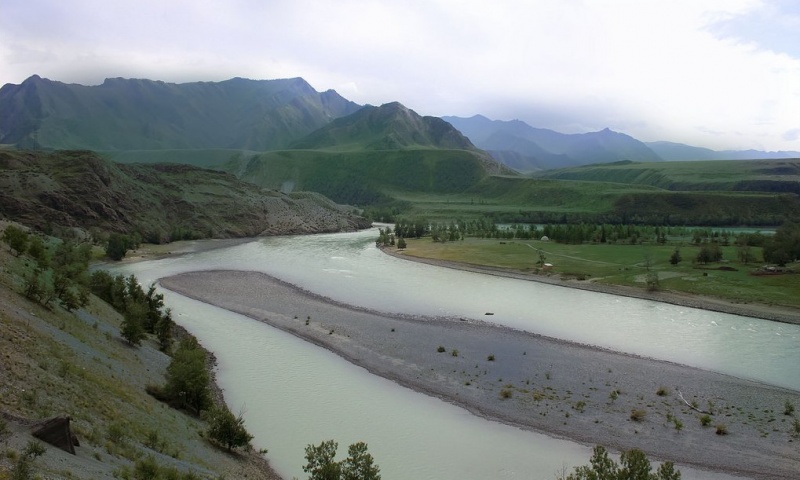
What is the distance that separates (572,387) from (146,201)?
312 ft

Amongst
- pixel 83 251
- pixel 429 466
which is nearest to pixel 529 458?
pixel 429 466

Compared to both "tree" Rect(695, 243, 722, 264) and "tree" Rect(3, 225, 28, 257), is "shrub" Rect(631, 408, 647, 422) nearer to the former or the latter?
"tree" Rect(3, 225, 28, 257)

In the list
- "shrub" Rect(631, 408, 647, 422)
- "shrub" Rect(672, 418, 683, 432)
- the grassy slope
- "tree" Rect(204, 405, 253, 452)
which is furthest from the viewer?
"shrub" Rect(631, 408, 647, 422)

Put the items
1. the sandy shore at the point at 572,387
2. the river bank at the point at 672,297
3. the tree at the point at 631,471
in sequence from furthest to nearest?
the river bank at the point at 672,297, the sandy shore at the point at 572,387, the tree at the point at 631,471

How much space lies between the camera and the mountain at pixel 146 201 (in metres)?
80.8

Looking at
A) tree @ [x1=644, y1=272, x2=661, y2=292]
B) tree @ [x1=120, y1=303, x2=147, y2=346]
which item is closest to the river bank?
tree @ [x1=644, y1=272, x2=661, y2=292]

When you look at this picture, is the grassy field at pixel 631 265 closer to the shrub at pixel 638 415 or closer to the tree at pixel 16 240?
the shrub at pixel 638 415

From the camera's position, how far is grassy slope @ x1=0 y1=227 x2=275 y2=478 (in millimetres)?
12797

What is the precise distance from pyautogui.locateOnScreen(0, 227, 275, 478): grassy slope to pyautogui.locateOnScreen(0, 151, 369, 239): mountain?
61.6 m

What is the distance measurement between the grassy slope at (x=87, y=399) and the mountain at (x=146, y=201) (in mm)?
61627

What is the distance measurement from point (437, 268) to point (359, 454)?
55.4 meters

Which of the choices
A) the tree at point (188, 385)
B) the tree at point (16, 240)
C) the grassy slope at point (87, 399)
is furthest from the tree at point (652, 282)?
the tree at point (16, 240)

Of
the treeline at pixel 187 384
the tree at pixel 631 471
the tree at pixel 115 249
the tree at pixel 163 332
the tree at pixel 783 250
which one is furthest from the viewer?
the tree at pixel 115 249

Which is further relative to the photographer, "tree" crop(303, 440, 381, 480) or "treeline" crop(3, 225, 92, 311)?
"treeline" crop(3, 225, 92, 311)
